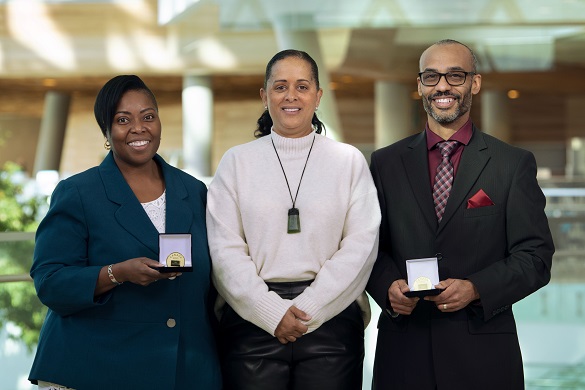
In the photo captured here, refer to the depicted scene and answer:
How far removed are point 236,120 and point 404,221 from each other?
22.8m

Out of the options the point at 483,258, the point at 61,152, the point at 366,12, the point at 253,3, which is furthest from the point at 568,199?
the point at 61,152

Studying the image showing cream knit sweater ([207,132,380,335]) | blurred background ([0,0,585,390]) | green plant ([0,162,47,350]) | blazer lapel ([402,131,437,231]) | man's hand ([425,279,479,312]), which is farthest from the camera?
blurred background ([0,0,585,390])

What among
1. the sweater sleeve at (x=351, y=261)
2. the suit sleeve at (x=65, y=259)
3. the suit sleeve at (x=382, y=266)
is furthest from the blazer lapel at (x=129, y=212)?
the suit sleeve at (x=382, y=266)

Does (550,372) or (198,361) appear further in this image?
(550,372)

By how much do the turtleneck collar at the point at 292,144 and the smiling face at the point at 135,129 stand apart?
0.41m

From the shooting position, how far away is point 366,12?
1335 cm

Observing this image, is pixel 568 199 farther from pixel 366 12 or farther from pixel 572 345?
pixel 572 345

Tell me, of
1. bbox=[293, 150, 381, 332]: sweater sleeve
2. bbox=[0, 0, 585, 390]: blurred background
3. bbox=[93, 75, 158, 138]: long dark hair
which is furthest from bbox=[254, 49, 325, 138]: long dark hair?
bbox=[0, 0, 585, 390]: blurred background

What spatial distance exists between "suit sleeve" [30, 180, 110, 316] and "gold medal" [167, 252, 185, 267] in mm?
289

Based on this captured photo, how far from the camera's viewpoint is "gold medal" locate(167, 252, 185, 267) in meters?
2.55

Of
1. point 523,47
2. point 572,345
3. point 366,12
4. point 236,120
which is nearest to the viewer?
point 572,345

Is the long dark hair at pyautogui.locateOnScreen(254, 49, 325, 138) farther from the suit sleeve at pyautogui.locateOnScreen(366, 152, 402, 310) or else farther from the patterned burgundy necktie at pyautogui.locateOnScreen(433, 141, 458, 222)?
the patterned burgundy necktie at pyautogui.locateOnScreen(433, 141, 458, 222)

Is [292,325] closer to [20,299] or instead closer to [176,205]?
[176,205]

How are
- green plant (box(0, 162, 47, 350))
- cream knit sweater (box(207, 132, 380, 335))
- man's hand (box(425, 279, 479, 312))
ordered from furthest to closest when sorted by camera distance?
1. green plant (box(0, 162, 47, 350))
2. cream knit sweater (box(207, 132, 380, 335))
3. man's hand (box(425, 279, 479, 312))
